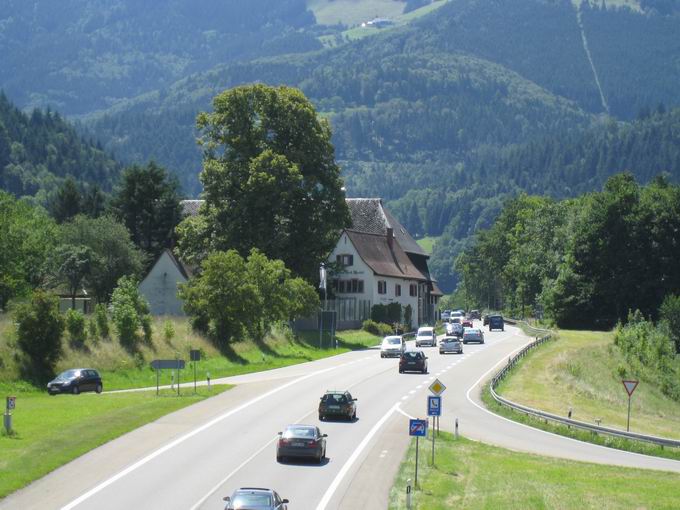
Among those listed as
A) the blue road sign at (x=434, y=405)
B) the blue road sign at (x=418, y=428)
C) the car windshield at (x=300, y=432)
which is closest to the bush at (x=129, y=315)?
the car windshield at (x=300, y=432)

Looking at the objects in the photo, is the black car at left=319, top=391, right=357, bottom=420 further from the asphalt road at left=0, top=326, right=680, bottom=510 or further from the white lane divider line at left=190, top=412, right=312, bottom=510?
the white lane divider line at left=190, top=412, right=312, bottom=510

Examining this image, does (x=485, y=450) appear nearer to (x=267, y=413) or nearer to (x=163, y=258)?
(x=267, y=413)

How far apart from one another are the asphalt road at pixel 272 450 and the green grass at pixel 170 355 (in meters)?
5.06

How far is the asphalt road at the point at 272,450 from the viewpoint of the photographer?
29.8 m

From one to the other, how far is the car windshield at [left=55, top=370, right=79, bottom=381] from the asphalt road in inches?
317

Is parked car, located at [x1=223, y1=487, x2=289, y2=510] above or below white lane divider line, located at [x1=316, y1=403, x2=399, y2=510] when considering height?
above

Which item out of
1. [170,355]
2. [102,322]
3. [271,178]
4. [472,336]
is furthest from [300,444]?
[472,336]

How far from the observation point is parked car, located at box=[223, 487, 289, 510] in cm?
2438

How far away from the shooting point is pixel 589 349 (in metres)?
83.0

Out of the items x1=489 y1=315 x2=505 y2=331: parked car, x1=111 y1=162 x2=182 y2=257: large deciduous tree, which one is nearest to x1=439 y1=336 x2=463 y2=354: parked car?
x1=489 y1=315 x2=505 y2=331: parked car

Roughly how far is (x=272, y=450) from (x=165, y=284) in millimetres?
63321

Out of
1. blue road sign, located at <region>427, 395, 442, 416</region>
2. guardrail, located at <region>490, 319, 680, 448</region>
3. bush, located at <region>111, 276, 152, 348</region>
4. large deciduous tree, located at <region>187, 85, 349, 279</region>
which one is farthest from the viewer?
large deciduous tree, located at <region>187, 85, 349, 279</region>

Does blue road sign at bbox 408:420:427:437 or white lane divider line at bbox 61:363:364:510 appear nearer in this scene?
white lane divider line at bbox 61:363:364:510

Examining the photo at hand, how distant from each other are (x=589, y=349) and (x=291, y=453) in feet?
173
